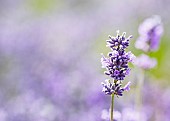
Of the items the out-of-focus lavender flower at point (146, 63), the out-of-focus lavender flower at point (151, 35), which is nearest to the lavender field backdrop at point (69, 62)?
the out-of-focus lavender flower at point (146, 63)

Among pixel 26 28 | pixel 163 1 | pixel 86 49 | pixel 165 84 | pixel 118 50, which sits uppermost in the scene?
pixel 163 1

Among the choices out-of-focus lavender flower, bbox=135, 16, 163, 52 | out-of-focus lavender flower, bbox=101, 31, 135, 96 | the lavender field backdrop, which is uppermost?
the lavender field backdrop

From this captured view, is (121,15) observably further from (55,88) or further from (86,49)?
(55,88)

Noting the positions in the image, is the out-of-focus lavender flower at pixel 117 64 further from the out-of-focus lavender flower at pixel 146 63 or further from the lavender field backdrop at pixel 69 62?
the out-of-focus lavender flower at pixel 146 63

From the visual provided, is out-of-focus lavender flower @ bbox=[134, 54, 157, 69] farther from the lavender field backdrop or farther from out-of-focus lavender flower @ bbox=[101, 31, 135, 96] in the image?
out-of-focus lavender flower @ bbox=[101, 31, 135, 96]

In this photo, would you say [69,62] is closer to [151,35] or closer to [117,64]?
[151,35]

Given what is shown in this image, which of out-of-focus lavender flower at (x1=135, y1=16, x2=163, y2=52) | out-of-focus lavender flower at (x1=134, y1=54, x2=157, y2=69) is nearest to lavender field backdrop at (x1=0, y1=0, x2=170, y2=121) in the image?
out-of-focus lavender flower at (x1=134, y1=54, x2=157, y2=69)

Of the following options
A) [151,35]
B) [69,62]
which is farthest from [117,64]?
[69,62]

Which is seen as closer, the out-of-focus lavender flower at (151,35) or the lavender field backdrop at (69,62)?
the out-of-focus lavender flower at (151,35)

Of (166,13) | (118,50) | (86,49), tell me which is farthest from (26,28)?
(118,50)
